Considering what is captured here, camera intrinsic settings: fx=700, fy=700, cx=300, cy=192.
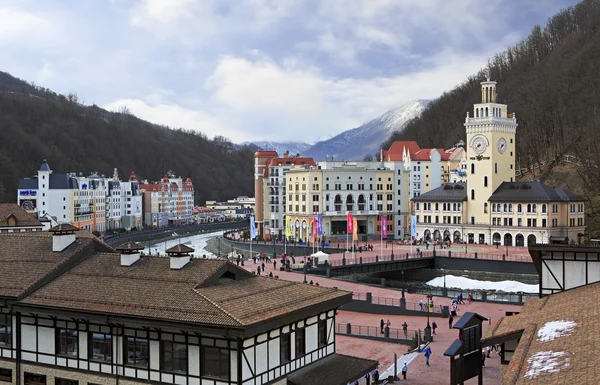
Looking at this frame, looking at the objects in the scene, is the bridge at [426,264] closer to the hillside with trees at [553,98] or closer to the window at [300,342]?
the hillside with trees at [553,98]

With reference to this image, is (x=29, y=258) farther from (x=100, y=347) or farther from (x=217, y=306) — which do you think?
(x=217, y=306)

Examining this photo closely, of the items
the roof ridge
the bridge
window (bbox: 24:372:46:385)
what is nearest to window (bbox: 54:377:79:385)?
window (bbox: 24:372:46:385)

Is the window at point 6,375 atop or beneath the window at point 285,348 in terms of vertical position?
beneath

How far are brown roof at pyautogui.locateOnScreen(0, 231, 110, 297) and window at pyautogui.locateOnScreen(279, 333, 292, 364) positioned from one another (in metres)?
9.84

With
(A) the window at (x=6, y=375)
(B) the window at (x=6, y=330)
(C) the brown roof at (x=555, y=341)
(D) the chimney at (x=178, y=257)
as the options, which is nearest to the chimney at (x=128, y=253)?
(D) the chimney at (x=178, y=257)

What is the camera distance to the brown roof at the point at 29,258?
2744 centimetres

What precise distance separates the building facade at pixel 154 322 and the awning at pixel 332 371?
0.08m

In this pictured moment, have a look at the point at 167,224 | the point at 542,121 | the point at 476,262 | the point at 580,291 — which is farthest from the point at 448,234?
the point at 167,224

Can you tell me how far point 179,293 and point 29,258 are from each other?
8498mm

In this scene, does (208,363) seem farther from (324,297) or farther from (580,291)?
(580,291)

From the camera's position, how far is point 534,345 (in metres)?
18.1

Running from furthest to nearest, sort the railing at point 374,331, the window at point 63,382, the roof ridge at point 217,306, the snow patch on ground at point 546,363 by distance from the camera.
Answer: the railing at point 374,331 → the window at point 63,382 → the roof ridge at point 217,306 → the snow patch on ground at point 546,363

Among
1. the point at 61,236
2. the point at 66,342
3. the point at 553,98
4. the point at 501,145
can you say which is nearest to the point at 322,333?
the point at 66,342

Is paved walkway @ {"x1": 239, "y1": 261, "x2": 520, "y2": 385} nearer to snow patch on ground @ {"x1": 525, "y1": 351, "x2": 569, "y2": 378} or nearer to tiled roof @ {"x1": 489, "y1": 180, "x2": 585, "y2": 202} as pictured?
snow patch on ground @ {"x1": 525, "y1": 351, "x2": 569, "y2": 378}
